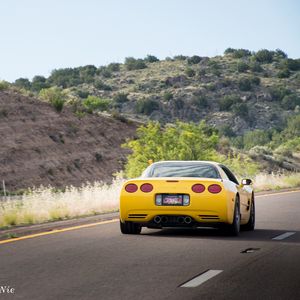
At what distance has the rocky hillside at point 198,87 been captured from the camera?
98.1 m

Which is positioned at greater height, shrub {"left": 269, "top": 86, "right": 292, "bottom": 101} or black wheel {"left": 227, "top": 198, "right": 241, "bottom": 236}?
shrub {"left": 269, "top": 86, "right": 292, "bottom": 101}

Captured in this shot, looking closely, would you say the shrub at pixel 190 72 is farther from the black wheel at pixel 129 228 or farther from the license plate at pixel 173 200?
the license plate at pixel 173 200

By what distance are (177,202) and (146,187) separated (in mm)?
608

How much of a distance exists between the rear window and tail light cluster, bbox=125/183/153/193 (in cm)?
56

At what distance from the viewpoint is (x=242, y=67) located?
118 metres

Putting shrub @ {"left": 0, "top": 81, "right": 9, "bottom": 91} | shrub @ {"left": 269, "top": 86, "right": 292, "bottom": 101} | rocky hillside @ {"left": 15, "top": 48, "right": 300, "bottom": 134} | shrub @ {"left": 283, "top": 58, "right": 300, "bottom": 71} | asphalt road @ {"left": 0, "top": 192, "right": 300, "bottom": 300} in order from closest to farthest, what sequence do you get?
1. asphalt road @ {"left": 0, "top": 192, "right": 300, "bottom": 300}
2. shrub @ {"left": 0, "top": 81, "right": 9, "bottom": 91}
3. rocky hillside @ {"left": 15, "top": 48, "right": 300, "bottom": 134}
4. shrub @ {"left": 269, "top": 86, "right": 292, "bottom": 101}
5. shrub @ {"left": 283, "top": 58, "right": 300, "bottom": 71}

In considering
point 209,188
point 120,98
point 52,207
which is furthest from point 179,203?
point 120,98

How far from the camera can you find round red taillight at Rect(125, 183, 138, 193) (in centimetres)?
1533

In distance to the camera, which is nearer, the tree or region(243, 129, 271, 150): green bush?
the tree

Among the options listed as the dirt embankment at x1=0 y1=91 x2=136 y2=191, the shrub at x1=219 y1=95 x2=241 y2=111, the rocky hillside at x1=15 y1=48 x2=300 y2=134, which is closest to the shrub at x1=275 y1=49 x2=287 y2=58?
the rocky hillside at x1=15 y1=48 x2=300 y2=134

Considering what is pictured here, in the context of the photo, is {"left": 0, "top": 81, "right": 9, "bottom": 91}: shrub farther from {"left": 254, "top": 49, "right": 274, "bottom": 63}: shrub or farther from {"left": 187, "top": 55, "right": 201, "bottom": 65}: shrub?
{"left": 254, "top": 49, "right": 274, "bottom": 63}: shrub

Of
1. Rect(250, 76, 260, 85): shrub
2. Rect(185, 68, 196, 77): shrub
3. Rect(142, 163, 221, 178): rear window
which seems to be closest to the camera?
Result: Rect(142, 163, 221, 178): rear window

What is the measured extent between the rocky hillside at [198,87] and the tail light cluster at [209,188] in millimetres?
71100

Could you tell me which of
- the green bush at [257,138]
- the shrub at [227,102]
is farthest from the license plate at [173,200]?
the shrub at [227,102]
